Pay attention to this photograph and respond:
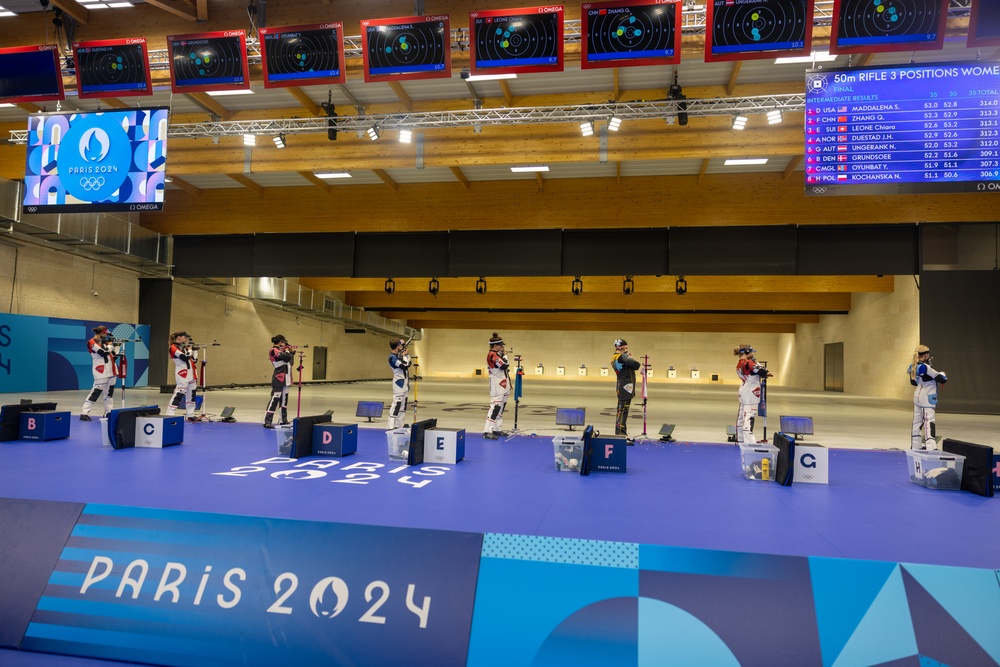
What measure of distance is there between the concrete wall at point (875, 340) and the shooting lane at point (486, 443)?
233mm

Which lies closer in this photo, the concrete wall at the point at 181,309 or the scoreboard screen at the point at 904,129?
the scoreboard screen at the point at 904,129

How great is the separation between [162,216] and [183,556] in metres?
18.2

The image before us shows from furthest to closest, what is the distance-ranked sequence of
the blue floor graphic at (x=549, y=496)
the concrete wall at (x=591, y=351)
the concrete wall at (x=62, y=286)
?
the concrete wall at (x=591, y=351), the concrete wall at (x=62, y=286), the blue floor graphic at (x=549, y=496)

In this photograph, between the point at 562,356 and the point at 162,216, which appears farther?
the point at 562,356

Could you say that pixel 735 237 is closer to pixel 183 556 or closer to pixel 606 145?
pixel 606 145

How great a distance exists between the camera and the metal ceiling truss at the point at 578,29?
293 inches

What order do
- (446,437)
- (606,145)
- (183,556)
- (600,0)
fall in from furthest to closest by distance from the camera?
(606,145)
(446,437)
(600,0)
(183,556)

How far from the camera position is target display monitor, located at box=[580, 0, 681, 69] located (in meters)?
7.20

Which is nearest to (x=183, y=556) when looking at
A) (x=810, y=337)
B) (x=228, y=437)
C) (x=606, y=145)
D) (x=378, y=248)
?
(x=228, y=437)

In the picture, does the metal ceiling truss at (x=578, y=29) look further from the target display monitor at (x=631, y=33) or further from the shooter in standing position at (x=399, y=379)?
the shooter in standing position at (x=399, y=379)

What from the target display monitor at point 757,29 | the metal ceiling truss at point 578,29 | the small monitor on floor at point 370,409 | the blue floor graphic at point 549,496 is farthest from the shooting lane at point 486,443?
the small monitor on floor at point 370,409

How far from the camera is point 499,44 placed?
763cm

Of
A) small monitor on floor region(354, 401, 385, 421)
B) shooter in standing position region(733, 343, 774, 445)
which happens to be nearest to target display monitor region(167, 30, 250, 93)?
small monitor on floor region(354, 401, 385, 421)

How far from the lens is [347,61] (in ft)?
30.4
